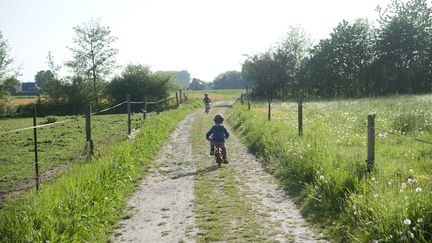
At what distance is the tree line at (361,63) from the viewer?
48250 mm

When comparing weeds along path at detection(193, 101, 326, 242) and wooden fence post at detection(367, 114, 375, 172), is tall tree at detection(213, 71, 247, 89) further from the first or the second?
wooden fence post at detection(367, 114, 375, 172)

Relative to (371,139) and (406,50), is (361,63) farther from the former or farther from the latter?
(371,139)

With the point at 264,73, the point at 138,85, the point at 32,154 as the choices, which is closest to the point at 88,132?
the point at 32,154

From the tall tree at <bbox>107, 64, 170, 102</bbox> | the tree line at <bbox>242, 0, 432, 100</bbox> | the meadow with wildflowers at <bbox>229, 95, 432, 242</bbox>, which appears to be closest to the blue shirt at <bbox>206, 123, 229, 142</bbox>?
the meadow with wildflowers at <bbox>229, 95, 432, 242</bbox>

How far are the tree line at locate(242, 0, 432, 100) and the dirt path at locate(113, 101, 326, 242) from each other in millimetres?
41630

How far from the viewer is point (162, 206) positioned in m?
7.16

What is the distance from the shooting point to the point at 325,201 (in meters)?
6.44

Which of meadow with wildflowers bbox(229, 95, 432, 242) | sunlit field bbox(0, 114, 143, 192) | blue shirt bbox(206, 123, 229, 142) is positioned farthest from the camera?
blue shirt bbox(206, 123, 229, 142)

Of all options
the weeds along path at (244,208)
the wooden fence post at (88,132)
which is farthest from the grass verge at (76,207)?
the weeds along path at (244,208)

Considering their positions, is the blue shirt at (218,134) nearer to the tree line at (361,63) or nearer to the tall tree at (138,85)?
the tall tree at (138,85)

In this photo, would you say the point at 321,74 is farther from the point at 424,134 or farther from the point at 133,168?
the point at 133,168

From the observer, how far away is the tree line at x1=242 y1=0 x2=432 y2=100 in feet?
158

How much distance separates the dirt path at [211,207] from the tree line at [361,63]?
41.6 meters

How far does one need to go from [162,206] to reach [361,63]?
1947 inches
